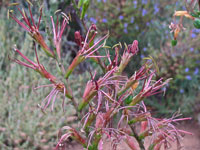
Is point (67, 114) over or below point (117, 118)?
below

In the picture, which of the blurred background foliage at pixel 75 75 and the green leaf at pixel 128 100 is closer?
the green leaf at pixel 128 100

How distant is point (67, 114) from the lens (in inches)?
113

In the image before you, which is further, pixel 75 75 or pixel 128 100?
pixel 75 75

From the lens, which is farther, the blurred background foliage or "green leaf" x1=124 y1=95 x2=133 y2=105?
the blurred background foliage

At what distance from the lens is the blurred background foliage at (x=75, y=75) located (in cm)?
262

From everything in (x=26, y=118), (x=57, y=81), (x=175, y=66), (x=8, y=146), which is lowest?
(x=8, y=146)

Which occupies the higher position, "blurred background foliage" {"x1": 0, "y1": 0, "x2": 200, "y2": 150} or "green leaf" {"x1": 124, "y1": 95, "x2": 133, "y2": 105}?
"green leaf" {"x1": 124, "y1": 95, "x2": 133, "y2": 105}

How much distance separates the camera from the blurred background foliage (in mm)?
2619

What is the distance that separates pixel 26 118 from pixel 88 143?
2001mm

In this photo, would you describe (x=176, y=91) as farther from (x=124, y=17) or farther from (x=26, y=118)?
(x=26, y=118)

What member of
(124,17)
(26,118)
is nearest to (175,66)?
(124,17)

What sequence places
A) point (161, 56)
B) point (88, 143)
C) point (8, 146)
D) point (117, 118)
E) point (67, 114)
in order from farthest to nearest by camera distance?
point (161, 56) < point (67, 114) < point (8, 146) < point (117, 118) < point (88, 143)

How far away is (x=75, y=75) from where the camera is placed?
3.38 metres

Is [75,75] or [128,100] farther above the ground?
[128,100]
